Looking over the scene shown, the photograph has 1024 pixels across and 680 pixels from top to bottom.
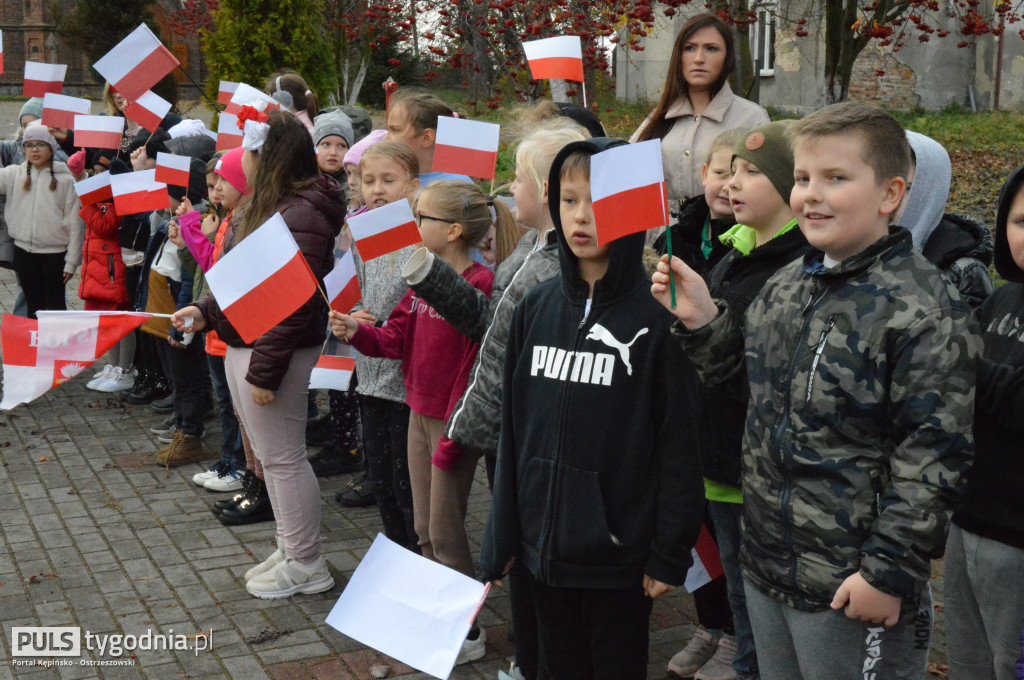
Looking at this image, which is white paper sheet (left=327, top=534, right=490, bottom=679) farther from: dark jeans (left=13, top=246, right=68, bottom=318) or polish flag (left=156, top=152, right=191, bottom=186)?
dark jeans (left=13, top=246, right=68, bottom=318)

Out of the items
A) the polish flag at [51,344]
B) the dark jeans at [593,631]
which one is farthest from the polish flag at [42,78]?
the dark jeans at [593,631]

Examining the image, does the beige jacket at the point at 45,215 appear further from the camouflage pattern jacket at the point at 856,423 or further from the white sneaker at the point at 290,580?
the camouflage pattern jacket at the point at 856,423

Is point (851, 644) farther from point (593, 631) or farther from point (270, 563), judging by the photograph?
point (270, 563)

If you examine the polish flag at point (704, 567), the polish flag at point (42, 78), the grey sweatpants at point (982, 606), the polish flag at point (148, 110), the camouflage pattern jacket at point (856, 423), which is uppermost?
the polish flag at point (42, 78)

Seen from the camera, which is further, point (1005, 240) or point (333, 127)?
point (333, 127)

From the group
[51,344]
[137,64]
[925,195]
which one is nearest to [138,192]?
[137,64]

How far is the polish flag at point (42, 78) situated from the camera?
925 cm

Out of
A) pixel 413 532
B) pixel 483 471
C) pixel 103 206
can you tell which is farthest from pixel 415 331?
pixel 103 206

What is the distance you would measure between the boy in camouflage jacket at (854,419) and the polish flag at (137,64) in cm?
613

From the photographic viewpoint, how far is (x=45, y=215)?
8.38 meters

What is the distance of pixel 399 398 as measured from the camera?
14.9 ft

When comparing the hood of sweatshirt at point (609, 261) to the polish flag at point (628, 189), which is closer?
the polish flag at point (628, 189)

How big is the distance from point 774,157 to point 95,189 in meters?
5.80

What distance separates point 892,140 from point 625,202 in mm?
696
